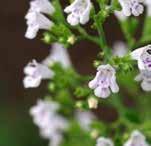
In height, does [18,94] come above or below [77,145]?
above

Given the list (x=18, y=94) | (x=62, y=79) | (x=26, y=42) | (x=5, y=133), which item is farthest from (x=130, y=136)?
(x=26, y=42)

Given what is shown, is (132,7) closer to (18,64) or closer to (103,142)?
(103,142)

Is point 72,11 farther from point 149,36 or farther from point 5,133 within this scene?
point 5,133

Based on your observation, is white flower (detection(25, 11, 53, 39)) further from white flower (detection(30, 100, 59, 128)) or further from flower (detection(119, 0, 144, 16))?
white flower (detection(30, 100, 59, 128))

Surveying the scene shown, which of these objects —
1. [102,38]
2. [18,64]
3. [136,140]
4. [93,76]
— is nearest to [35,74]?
[93,76]

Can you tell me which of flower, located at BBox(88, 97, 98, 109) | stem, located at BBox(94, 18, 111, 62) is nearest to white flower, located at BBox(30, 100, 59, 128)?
flower, located at BBox(88, 97, 98, 109)

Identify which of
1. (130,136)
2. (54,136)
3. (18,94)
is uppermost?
(18,94)

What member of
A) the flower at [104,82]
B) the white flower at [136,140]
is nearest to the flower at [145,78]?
the flower at [104,82]
